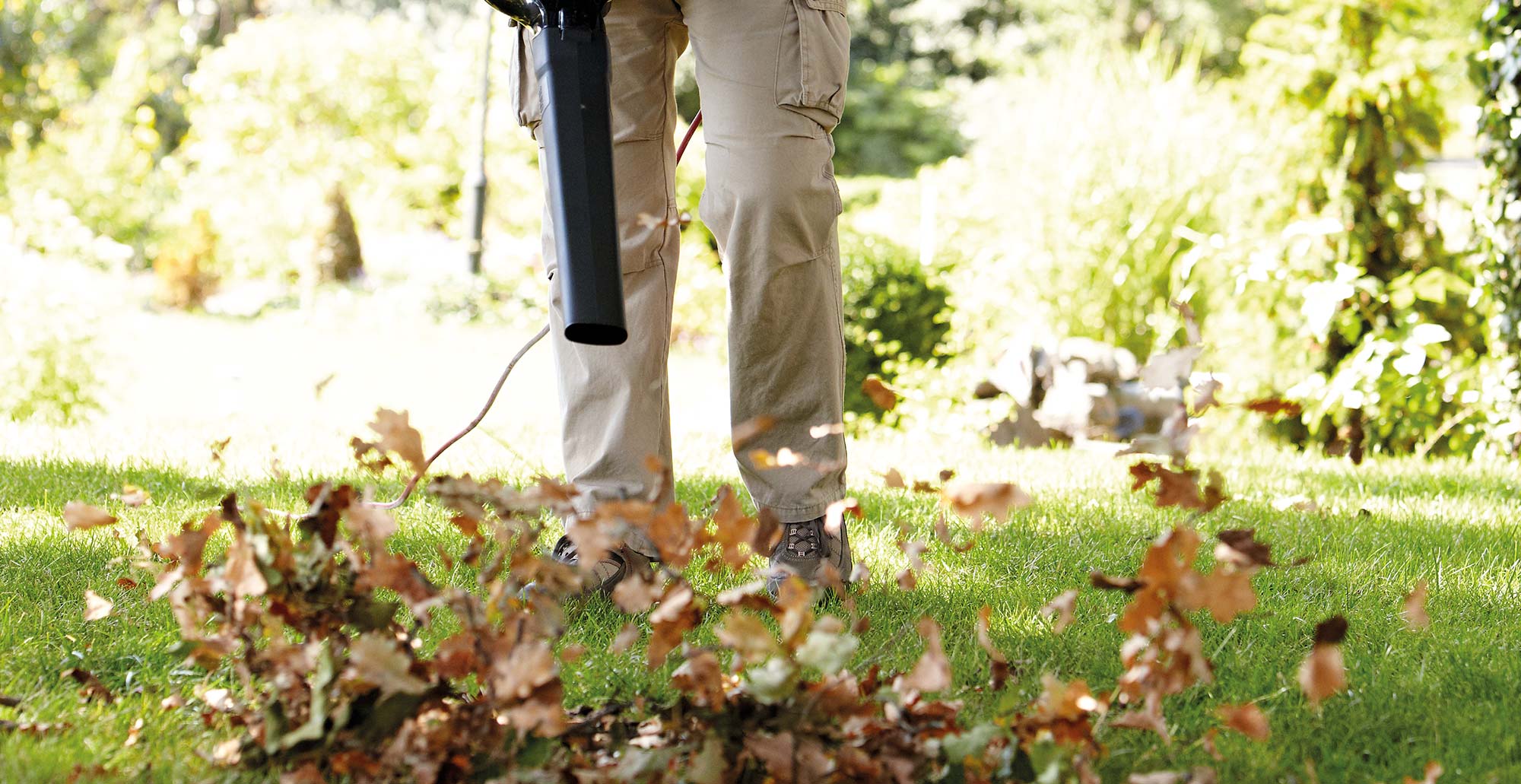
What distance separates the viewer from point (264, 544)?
3.60ft

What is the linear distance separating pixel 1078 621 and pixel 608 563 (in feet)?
2.13

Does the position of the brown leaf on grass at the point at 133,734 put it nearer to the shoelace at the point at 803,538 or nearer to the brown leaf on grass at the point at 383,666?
the brown leaf on grass at the point at 383,666

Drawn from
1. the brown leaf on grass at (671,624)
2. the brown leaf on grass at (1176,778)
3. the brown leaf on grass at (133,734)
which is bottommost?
the brown leaf on grass at (133,734)

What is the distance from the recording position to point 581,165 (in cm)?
133

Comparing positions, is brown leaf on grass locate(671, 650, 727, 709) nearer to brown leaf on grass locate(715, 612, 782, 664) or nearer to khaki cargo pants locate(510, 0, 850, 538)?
brown leaf on grass locate(715, 612, 782, 664)

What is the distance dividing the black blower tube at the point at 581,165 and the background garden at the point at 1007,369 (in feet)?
0.99

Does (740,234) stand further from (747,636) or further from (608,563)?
(747,636)

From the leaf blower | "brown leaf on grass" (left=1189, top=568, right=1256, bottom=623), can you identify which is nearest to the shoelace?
the leaf blower

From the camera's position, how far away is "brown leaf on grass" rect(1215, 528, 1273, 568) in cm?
108

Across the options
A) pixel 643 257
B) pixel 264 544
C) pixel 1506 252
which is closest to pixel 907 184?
pixel 1506 252

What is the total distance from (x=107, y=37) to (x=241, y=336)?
813cm

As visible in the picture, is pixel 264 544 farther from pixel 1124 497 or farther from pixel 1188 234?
pixel 1188 234

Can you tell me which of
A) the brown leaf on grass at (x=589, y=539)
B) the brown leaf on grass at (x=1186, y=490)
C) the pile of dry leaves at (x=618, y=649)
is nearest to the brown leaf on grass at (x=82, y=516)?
the pile of dry leaves at (x=618, y=649)

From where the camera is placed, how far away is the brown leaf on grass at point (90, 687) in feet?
4.40
